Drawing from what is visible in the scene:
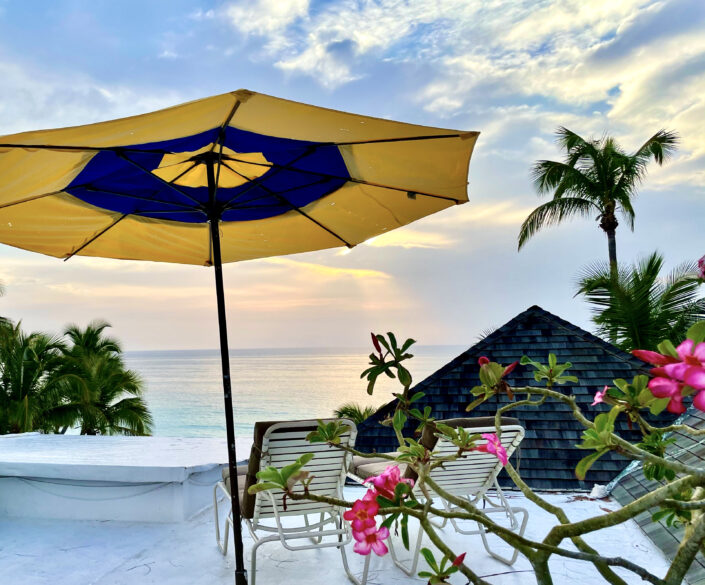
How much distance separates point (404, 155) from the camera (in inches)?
117

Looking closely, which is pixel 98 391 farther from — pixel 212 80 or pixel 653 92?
pixel 653 92

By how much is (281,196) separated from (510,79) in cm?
1027

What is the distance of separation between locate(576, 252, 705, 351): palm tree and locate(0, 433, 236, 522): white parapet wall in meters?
11.8

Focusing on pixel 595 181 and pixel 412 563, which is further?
pixel 595 181

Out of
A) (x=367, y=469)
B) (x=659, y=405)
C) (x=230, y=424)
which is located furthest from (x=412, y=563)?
(x=659, y=405)

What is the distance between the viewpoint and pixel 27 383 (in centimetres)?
1592

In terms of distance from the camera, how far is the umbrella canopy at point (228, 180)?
7.06 feet

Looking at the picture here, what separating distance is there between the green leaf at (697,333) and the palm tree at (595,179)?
69.3 feet

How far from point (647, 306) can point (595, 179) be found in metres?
8.90

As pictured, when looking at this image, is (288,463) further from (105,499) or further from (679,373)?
(679,373)

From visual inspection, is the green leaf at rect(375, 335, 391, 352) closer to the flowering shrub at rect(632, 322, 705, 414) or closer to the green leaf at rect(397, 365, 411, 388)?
the green leaf at rect(397, 365, 411, 388)

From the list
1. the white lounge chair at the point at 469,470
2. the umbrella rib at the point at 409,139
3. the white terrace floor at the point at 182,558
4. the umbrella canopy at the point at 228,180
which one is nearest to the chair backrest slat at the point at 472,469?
the white lounge chair at the point at 469,470

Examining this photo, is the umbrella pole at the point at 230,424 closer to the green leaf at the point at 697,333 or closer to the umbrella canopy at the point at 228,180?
the umbrella canopy at the point at 228,180

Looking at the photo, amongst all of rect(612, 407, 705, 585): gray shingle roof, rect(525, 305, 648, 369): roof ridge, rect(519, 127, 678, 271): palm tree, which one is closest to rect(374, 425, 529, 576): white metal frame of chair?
rect(612, 407, 705, 585): gray shingle roof
